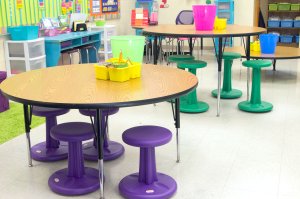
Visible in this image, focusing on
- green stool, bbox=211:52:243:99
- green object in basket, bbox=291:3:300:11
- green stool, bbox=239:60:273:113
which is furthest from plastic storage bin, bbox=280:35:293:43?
green stool, bbox=239:60:273:113

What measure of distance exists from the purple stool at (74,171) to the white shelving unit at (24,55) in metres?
2.78

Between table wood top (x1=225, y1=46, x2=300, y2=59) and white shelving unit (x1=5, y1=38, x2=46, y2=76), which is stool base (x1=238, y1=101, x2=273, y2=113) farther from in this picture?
white shelving unit (x1=5, y1=38, x2=46, y2=76)

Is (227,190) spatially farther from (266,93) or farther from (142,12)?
(142,12)

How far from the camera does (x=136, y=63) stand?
2.58 meters

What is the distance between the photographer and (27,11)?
5.57m

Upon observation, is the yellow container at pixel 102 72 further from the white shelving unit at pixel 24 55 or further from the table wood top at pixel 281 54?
the table wood top at pixel 281 54

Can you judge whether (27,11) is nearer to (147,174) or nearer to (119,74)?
(119,74)

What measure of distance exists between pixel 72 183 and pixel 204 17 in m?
2.48

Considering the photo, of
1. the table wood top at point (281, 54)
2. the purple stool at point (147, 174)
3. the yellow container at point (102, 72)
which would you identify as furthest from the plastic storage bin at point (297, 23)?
the yellow container at point (102, 72)

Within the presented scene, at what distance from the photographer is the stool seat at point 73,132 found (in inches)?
98.2

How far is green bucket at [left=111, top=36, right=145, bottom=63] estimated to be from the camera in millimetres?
2738

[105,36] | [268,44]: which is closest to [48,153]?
[268,44]

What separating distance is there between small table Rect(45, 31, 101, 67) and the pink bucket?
2173 millimetres

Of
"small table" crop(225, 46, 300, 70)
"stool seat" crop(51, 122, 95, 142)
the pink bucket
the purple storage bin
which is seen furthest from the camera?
the purple storage bin
